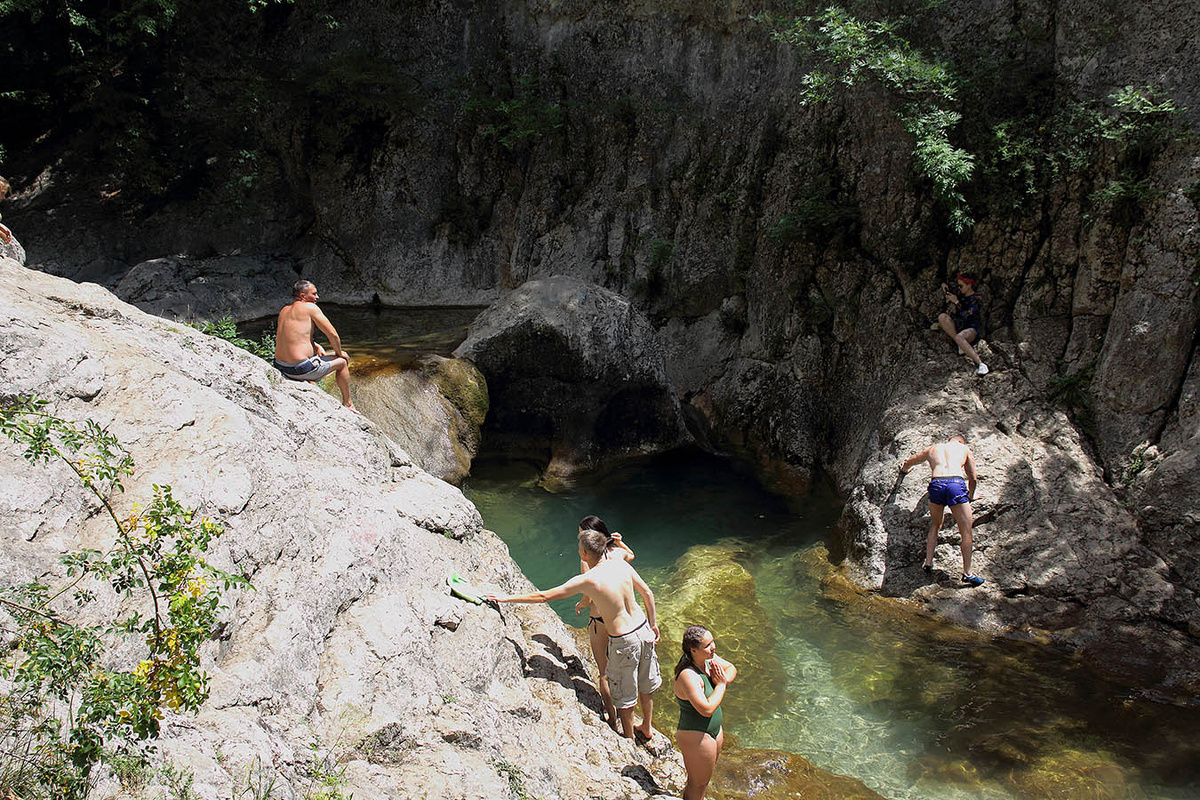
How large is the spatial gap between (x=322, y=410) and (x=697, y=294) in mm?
8431

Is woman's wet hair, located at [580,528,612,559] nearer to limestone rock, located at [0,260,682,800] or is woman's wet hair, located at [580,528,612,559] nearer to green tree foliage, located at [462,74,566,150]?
limestone rock, located at [0,260,682,800]

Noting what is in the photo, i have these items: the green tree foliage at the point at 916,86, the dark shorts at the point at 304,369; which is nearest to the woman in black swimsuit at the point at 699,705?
the dark shorts at the point at 304,369

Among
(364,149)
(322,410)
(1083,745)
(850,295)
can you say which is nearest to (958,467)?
(1083,745)

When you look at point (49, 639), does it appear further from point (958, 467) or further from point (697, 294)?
point (697, 294)

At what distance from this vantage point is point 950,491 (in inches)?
298

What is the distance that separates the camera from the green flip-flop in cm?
521

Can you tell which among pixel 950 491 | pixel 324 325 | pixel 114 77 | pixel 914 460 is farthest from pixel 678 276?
pixel 114 77

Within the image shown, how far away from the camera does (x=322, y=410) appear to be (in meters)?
6.19

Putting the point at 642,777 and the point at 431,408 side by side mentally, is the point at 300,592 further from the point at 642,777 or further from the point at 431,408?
the point at 431,408

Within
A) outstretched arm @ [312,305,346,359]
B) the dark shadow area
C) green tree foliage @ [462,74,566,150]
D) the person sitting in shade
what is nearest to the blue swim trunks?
the person sitting in shade

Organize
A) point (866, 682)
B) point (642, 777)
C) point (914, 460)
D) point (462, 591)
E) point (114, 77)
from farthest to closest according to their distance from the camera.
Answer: point (114, 77) < point (914, 460) < point (866, 682) < point (462, 591) < point (642, 777)

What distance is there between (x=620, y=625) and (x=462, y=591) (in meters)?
A: 1.01

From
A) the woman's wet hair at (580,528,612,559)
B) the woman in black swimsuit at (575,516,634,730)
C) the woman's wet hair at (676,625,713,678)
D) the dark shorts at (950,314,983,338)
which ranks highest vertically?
the dark shorts at (950,314,983,338)

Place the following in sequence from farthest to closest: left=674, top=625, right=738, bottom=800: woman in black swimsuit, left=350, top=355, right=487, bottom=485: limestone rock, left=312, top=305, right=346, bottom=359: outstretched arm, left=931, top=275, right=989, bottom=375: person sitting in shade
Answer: left=350, top=355, right=487, bottom=485: limestone rock
left=931, top=275, right=989, bottom=375: person sitting in shade
left=312, top=305, right=346, bottom=359: outstretched arm
left=674, top=625, right=738, bottom=800: woman in black swimsuit
